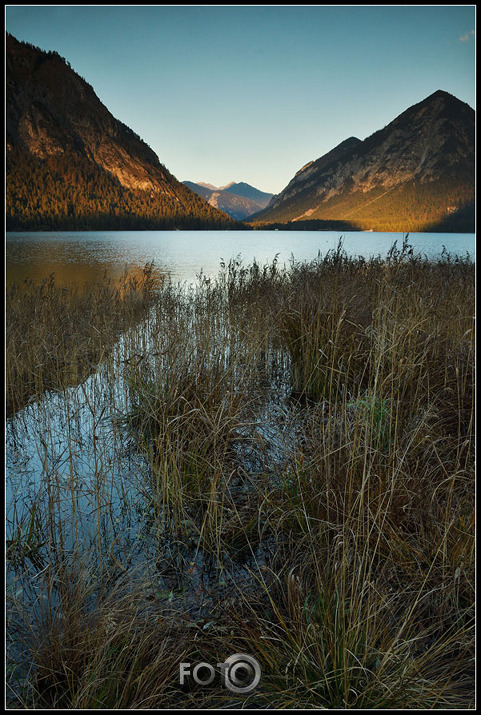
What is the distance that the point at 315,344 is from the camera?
4.12 metres

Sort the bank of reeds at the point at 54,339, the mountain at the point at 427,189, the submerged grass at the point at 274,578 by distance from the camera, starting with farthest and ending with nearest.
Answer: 1. the mountain at the point at 427,189
2. the bank of reeds at the point at 54,339
3. the submerged grass at the point at 274,578

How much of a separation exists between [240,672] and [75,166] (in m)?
131

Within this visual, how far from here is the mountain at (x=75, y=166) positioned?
240ft

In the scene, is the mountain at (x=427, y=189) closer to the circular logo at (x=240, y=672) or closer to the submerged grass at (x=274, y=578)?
the submerged grass at (x=274, y=578)

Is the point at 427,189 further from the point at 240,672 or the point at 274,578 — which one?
the point at 240,672

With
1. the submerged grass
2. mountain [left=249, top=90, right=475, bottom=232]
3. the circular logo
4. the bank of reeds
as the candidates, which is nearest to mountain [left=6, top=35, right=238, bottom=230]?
mountain [left=249, top=90, right=475, bottom=232]

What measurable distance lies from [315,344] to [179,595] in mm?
2841

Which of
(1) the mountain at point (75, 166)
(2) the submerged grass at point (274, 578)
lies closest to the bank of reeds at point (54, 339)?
(2) the submerged grass at point (274, 578)

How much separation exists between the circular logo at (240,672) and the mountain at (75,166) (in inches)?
2741

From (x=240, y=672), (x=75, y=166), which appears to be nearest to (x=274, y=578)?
(x=240, y=672)

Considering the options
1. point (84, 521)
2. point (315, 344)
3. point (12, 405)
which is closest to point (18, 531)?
point (84, 521)

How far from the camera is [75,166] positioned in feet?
359

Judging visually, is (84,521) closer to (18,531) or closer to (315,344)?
(18,531)

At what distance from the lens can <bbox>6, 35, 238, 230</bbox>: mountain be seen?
7319 centimetres
